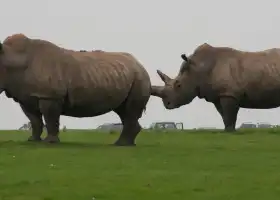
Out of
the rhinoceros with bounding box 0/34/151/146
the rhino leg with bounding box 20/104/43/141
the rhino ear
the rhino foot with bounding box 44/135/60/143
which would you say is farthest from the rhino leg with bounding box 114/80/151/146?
the rhino ear

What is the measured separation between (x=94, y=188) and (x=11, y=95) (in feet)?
25.5

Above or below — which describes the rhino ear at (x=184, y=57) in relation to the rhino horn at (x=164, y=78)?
above

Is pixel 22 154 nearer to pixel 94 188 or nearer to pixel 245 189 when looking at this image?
pixel 94 188

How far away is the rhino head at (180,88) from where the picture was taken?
2609 cm

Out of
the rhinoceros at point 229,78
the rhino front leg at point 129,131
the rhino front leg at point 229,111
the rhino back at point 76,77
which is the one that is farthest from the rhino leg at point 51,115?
the rhino front leg at point 229,111

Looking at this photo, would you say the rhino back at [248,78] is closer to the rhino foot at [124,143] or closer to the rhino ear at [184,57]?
the rhino ear at [184,57]

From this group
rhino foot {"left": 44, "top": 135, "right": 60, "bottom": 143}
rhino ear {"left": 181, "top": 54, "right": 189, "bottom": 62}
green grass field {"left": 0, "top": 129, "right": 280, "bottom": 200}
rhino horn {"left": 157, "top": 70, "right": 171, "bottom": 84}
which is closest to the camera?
green grass field {"left": 0, "top": 129, "right": 280, "bottom": 200}

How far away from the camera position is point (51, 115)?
17625mm

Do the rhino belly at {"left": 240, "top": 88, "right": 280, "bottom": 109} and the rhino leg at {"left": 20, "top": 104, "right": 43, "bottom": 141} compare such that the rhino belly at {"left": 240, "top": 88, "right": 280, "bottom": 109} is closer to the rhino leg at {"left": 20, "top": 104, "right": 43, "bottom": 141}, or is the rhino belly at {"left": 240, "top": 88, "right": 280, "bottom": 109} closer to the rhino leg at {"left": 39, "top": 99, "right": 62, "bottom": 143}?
the rhino leg at {"left": 20, "top": 104, "right": 43, "bottom": 141}

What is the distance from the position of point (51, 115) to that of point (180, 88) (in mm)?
9775

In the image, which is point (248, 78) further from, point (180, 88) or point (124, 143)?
point (124, 143)

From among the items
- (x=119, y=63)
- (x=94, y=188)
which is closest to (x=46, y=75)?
(x=119, y=63)

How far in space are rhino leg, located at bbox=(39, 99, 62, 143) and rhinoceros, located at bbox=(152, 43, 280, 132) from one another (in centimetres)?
875

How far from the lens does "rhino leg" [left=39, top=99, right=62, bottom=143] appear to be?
17.5m
